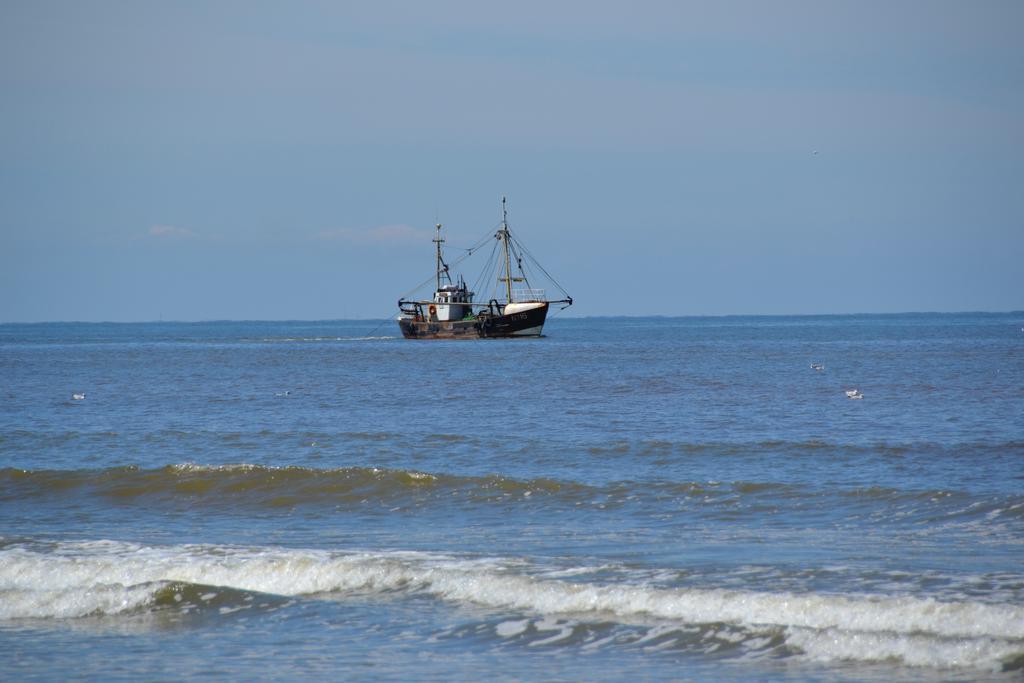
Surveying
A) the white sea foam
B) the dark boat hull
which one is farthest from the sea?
the dark boat hull

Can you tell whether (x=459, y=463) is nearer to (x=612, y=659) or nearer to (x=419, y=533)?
(x=419, y=533)

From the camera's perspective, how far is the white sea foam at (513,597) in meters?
9.61

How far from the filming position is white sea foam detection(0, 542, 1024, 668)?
31.5 ft

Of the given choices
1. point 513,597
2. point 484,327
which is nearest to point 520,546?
point 513,597

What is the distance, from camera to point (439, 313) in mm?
110500

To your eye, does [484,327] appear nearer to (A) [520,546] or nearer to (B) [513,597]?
(A) [520,546]

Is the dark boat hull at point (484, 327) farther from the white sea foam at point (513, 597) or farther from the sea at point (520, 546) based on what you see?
the white sea foam at point (513, 597)

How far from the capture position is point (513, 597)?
1138 centimetres

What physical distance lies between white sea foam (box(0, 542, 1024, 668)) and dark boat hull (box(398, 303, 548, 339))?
308ft

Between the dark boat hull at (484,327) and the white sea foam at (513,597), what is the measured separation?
94.0m

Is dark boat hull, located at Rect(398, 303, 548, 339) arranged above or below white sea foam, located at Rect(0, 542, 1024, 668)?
above

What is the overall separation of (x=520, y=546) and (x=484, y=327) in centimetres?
9465

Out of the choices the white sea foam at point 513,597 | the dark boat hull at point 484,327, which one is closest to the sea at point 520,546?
the white sea foam at point 513,597

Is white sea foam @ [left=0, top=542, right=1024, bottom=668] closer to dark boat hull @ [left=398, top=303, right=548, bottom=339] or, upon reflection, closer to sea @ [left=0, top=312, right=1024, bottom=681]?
sea @ [left=0, top=312, right=1024, bottom=681]
